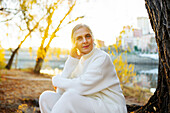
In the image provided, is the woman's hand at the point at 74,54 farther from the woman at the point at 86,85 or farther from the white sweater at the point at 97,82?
the white sweater at the point at 97,82

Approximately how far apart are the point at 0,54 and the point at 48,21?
3.31 meters

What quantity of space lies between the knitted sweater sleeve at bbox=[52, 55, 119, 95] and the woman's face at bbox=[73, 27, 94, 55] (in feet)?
0.43

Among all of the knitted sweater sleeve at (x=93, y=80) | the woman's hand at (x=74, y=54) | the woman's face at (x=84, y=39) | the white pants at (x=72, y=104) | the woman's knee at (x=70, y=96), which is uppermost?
the woman's face at (x=84, y=39)

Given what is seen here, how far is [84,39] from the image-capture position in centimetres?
135

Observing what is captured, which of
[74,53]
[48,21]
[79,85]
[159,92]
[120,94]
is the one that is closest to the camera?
[79,85]

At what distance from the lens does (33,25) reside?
13.7ft

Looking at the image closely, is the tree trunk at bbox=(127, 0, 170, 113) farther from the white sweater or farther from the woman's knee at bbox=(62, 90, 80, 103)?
the woman's knee at bbox=(62, 90, 80, 103)

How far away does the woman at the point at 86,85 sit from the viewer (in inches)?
45.9

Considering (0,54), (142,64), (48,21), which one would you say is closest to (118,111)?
(48,21)

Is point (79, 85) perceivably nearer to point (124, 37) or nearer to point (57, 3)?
point (124, 37)

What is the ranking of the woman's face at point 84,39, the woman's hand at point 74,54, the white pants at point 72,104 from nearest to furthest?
the white pants at point 72,104, the woman's face at point 84,39, the woman's hand at point 74,54

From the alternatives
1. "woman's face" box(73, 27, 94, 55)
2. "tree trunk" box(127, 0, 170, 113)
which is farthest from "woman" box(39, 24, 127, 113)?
"tree trunk" box(127, 0, 170, 113)

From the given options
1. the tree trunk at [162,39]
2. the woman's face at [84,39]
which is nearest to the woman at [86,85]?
the woman's face at [84,39]

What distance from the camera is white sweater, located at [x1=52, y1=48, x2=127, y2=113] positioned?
121 cm
